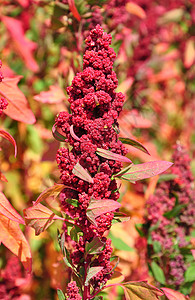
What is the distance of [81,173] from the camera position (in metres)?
0.59

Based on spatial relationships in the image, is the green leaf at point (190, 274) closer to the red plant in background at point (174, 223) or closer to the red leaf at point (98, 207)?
the red plant in background at point (174, 223)

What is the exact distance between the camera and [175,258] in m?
0.96

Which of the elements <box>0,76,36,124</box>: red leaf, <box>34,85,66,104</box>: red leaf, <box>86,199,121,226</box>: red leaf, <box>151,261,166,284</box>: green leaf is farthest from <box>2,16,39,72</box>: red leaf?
<box>86,199,121,226</box>: red leaf

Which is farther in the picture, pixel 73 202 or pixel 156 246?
pixel 156 246

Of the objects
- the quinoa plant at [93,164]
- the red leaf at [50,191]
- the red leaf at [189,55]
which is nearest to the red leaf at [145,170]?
the quinoa plant at [93,164]

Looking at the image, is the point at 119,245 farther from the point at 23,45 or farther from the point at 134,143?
the point at 23,45

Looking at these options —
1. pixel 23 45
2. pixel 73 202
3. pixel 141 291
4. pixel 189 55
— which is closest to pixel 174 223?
pixel 141 291

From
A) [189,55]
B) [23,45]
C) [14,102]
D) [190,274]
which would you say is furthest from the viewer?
[189,55]

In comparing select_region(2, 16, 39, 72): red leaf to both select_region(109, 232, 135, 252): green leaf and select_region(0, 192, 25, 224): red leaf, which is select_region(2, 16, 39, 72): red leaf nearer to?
select_region(109, 232, 135, 252): green leaf

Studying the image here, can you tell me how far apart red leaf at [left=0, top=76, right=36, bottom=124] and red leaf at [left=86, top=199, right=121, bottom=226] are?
0.32 metres

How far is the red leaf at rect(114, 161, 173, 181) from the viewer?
2.05 feet

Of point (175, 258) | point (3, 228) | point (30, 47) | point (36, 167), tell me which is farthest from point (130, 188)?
point (3, 228)

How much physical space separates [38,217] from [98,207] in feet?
0.43

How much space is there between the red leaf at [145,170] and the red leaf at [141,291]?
8.0 inches
